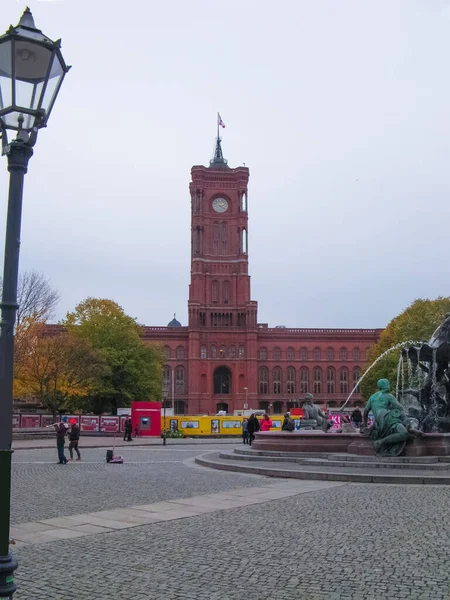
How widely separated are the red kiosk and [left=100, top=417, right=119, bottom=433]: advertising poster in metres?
2.49

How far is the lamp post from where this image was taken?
15.5 ft

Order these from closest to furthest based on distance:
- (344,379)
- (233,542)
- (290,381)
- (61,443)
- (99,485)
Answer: (233,542) → (99,485) → (61,443) → (290,381) → (344,379)

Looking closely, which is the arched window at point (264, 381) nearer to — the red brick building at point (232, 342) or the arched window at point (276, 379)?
the red brick building at point (232, 342)

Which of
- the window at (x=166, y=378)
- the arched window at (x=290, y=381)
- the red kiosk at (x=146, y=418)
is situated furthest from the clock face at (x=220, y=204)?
the red kiosk at (x=146, y=418)

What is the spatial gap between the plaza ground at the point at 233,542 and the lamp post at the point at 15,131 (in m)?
1.78

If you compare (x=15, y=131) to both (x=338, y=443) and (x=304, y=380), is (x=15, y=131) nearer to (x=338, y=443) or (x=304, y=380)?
(x=338, y=443)

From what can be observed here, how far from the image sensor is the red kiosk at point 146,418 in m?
45.9

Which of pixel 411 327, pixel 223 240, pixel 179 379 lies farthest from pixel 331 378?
pixel 411 327

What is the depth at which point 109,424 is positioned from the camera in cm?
4828

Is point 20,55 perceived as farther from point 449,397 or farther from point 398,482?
point 449,397

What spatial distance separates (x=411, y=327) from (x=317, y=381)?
53.6m

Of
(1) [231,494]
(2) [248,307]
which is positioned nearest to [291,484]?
(1) [231,494]

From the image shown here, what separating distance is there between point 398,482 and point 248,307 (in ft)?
312

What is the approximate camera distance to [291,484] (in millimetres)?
14117
